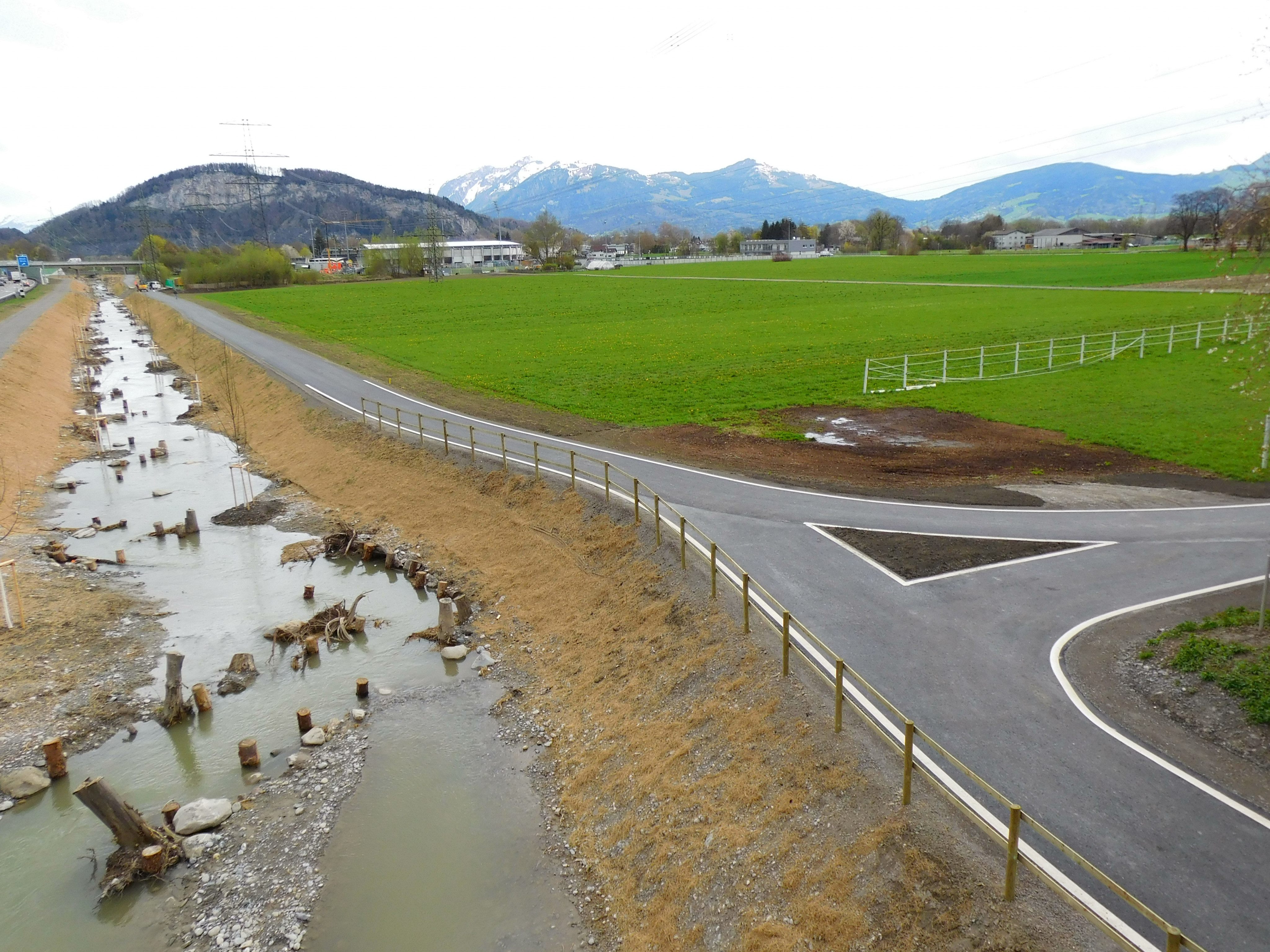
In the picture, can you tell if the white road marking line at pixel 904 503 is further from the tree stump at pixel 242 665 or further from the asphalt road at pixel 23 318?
the asphalt road at pixel 23 318

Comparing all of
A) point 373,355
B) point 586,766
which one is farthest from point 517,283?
point 586,766

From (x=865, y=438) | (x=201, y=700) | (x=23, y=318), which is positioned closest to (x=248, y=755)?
(x=201, y=700)

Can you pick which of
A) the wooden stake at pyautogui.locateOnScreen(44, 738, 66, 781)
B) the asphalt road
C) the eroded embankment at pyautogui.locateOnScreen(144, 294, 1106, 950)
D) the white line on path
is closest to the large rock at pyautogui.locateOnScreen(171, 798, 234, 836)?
the wooden stake at pyautogui.locateOnScreen(44, 738, 66, 781)

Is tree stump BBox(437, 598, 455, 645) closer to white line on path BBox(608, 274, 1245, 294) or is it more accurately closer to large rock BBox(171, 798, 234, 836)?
large rock BBox(171, 798, 234, 836)

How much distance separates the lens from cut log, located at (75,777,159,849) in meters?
11.7

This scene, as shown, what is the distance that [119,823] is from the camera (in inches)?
471

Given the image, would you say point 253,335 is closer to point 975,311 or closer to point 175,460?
point 175,460

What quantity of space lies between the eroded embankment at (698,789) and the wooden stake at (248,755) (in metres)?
4.43

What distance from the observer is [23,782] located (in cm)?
1384

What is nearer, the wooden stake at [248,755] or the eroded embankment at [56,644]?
the wooden stake at [248,755]

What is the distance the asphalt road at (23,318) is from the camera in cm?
5959

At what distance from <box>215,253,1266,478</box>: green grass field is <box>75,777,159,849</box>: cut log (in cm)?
1778

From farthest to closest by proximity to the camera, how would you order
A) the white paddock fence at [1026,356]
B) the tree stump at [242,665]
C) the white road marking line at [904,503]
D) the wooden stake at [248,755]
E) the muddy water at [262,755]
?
1. the white paddock fence at [1026,356]
2. the white road marking line at [904,503]
3. the tree stump at [242,665]
4. the wooden stake at [248,755]
5. the muddy water at [262,755]

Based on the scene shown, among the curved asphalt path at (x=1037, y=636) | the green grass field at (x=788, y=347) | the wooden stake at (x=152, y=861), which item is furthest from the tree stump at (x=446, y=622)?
the green grass field at (x=788, y=347)
